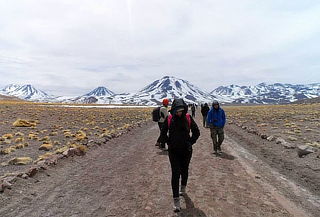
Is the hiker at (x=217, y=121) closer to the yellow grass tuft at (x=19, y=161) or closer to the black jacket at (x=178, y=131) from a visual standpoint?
the black jacket at (x=178, y=131)

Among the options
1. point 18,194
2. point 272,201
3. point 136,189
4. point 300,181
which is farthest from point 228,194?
point 18,194

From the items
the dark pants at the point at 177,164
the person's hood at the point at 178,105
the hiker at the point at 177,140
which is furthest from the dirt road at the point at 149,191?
the person's hood at the point at 178,105

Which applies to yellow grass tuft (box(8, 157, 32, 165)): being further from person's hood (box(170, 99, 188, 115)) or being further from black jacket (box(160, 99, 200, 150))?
person's hood (box(170, 99, 188, 115))

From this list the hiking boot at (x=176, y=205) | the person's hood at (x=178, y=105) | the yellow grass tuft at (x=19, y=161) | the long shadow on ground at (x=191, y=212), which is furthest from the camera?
the yellow grass tuft at (x=19, y=161)

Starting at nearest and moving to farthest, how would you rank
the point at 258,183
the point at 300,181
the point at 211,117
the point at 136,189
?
the point at 136,189 < the point at 258,183 < the point at 300,181 < the point at 211,117

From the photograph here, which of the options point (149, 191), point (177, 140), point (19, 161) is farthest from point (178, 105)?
point (19, 161)

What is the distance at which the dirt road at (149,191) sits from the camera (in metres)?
6.12

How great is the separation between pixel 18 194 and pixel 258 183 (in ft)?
20.4

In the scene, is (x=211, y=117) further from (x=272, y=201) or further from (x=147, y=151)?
(x=272, y=201)

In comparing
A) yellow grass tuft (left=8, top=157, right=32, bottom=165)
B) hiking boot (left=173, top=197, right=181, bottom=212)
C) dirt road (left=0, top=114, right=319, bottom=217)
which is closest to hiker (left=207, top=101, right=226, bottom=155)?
dirt road (left=0, top=114, right=319, bottom=217)

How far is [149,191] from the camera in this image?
7.36 meters

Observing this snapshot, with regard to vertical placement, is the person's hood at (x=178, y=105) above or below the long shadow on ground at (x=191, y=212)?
above

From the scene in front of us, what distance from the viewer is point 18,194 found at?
7215mm

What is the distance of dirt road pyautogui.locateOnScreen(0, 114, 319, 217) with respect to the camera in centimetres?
612
